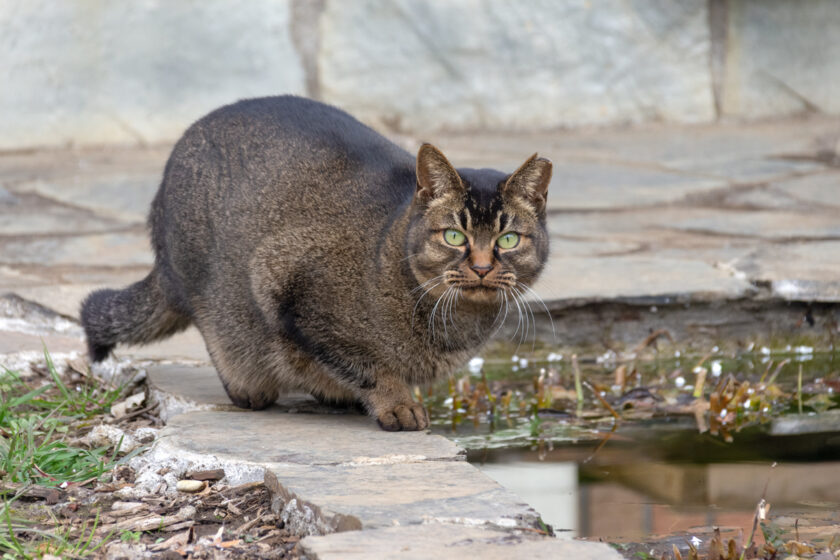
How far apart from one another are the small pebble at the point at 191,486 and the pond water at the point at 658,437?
0.74 m

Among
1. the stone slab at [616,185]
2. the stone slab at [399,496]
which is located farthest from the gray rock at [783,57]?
the stone slab at [399,496]

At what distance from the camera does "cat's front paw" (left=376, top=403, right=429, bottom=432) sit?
9.26ft

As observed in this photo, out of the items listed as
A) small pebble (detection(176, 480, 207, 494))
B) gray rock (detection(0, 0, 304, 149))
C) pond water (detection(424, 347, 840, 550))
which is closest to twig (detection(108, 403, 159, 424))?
small pebble (detection(176, 480, 207, 494))

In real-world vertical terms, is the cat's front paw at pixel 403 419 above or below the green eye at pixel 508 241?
below

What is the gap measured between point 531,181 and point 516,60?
390 centimetres

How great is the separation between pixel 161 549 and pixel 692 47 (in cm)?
521

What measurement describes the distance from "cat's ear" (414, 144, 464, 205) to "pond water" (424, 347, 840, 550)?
0.70 metres

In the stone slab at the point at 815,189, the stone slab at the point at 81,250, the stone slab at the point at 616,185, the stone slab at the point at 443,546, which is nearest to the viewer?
the stone slab at the point at 443,546

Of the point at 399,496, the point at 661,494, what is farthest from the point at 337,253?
the point at 661,494

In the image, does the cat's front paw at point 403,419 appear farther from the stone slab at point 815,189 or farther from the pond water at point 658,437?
the stone slab at point 815,189

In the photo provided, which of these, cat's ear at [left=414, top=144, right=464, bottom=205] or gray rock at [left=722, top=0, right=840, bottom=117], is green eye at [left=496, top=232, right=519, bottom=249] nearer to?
cat's ear at [left=414, top=144, right=464, bottom=205]

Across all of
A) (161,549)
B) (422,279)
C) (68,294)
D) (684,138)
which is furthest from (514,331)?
(684,138)

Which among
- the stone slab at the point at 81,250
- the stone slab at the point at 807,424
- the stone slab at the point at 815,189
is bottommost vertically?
the stone slab at the point at 807,424

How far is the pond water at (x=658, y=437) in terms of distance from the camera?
2.54 metres
